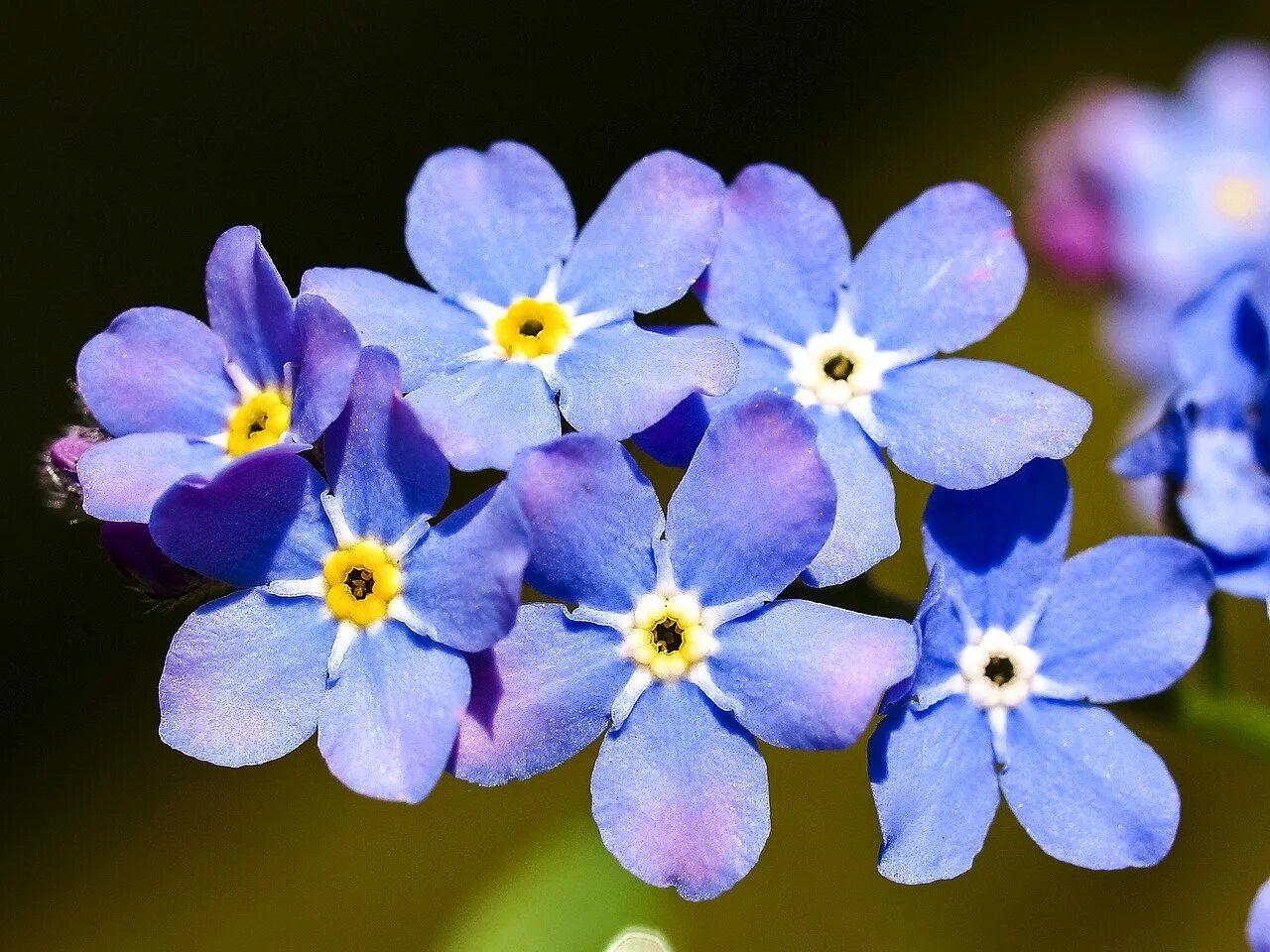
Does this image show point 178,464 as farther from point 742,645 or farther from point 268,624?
point 742,645

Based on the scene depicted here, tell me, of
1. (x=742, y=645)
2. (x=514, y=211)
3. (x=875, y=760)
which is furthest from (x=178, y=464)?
(x=875, y=760)

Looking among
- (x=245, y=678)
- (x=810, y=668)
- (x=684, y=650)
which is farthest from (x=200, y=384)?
(x=810, y=668)

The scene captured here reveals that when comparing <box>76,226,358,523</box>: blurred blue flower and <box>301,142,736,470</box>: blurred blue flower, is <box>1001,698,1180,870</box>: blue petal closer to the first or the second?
<box>301,142,736,470</box>: blurred blue flower

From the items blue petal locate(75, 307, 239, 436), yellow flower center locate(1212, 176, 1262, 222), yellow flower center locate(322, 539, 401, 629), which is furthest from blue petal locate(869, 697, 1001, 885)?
yellow flower center locate(1212, 176, 1262, 222)

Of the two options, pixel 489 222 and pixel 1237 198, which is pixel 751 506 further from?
pixel 1237 198

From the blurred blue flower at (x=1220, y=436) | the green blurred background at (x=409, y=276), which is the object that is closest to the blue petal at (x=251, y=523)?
the blurred blue flower at (x=1220, y=436)

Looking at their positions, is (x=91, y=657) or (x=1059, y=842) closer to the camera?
(x=1059, y=842)

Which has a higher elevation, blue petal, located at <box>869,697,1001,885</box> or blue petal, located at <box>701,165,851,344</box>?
blue petal, located at <box>701,165,851,344</box>
